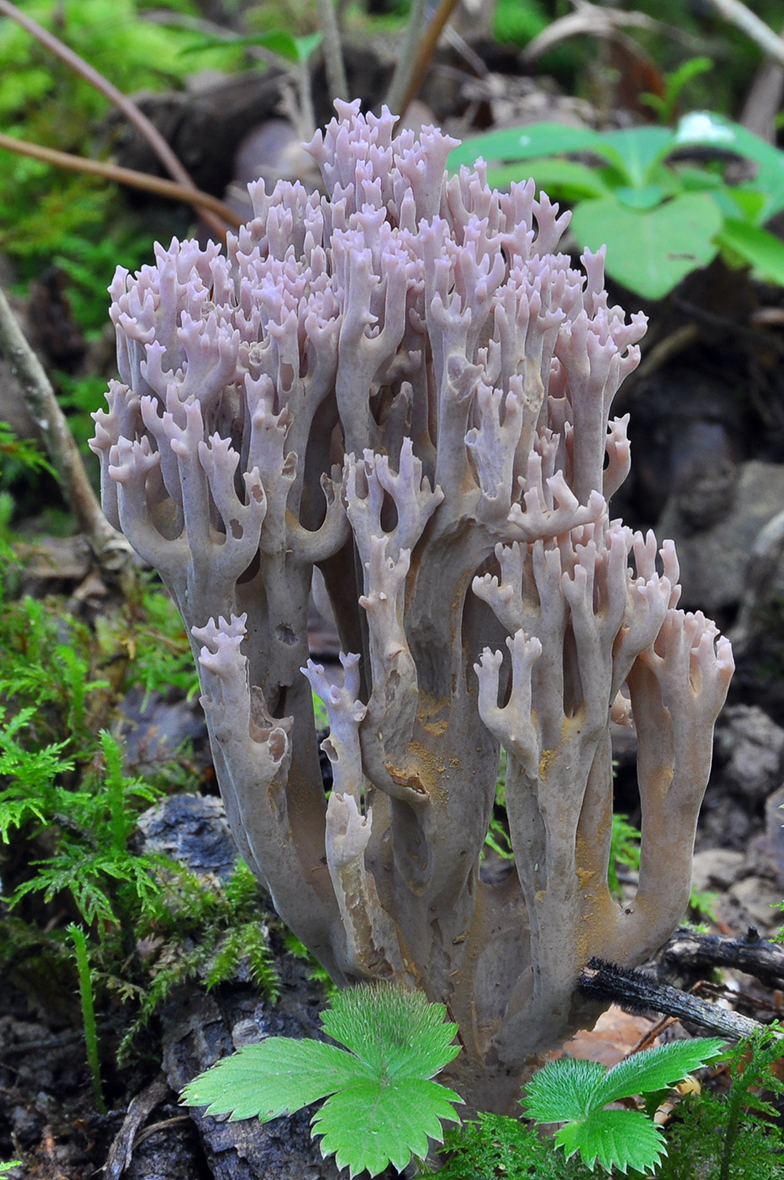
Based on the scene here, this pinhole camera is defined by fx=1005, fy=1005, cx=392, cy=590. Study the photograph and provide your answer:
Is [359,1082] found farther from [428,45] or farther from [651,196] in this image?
[428,45]

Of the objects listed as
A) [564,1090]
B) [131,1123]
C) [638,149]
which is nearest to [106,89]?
[638,149]

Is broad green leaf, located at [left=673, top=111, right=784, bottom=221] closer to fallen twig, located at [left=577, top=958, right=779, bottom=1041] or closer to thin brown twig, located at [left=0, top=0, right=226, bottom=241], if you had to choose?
thin brown twig, located at [left=0, top=0, right=226, bottom=241]

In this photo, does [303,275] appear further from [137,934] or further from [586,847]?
[137,934]

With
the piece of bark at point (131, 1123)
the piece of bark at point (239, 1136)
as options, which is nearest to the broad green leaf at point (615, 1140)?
the piece of bark at point (239, 1136)

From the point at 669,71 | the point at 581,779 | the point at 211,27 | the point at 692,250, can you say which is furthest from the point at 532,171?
the point at 669,71

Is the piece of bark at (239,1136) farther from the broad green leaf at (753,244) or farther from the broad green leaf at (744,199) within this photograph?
the broad green leaf at (744,199)

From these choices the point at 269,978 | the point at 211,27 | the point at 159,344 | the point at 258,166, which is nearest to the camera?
the point at 159,344

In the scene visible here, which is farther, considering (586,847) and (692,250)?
(692,250)
